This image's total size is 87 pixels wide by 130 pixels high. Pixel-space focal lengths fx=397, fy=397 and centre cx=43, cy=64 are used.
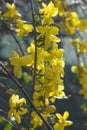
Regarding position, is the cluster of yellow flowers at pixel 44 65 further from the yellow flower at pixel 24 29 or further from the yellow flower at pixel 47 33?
the yellow flower at pixel 24 29

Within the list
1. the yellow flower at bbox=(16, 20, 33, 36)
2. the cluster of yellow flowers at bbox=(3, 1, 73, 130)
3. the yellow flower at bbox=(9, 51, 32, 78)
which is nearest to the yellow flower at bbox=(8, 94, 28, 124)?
the cluster of yellow flowers at bbox=(3, 1, 73, 130)

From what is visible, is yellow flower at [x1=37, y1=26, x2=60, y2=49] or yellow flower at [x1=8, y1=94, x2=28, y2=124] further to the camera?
yellow flower at [x1=8, y1=94, x2=28, y2=124]

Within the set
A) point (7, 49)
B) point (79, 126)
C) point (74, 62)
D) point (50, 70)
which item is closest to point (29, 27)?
point (50, 70)

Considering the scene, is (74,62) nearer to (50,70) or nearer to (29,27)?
(29,27)

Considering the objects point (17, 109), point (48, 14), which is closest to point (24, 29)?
point (48, 14)

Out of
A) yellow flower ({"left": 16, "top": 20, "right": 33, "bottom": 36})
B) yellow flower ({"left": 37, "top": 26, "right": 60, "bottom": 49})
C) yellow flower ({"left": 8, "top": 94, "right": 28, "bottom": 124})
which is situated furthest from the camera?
yellow flower ({"left": 16, "top": 20, "right": 33, "bottom": 36})

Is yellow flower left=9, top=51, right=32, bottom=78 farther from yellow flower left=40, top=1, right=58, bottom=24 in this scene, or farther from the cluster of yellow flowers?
yellow flower left=40, top=1, right=58, bottom=24

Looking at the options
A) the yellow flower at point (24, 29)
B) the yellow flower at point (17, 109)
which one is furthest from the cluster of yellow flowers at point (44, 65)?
the yellow flower at point (24, 29)

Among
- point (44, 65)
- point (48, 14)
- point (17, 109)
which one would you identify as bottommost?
point (17, 109)

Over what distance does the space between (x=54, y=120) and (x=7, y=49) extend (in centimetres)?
180

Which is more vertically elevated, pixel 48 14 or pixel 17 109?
pixel 48 14

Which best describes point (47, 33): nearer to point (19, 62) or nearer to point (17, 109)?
point (19, 62)

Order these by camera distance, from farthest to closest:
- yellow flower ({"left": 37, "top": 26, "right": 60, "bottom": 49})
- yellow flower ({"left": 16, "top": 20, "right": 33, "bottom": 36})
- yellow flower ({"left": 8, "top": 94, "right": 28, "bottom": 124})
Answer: yellow flower ({"left": 16, "top": 20, "right": 33, "bottom": 36}), yellow flower ({"left": 8, "top": 94, "right": 28, "bottom": 124}), yellow flower ({"left": 37, "top": 26, "right": 60, "bottom": 49})

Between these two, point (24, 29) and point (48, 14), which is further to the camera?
Answer: point (24, 29)
